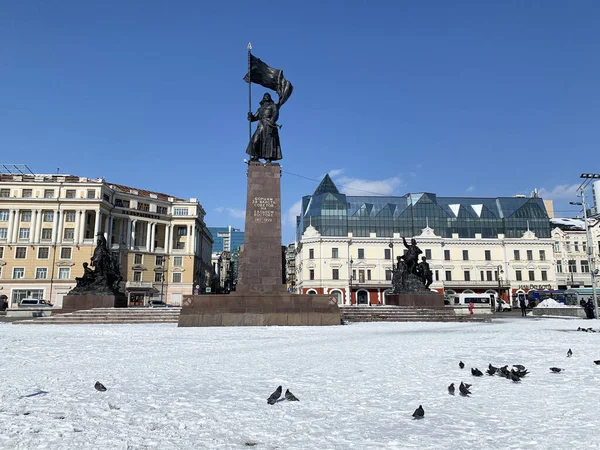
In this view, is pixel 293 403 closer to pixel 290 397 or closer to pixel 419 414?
pixel 290 397

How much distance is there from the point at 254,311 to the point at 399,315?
925 cm

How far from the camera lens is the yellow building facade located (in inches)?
2413

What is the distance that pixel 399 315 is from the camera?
2441cm

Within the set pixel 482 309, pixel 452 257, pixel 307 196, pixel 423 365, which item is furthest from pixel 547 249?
pixel 423 365

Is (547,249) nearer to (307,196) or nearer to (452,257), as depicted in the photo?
(452,257)

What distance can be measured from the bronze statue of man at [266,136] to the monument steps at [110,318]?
9.38 metres

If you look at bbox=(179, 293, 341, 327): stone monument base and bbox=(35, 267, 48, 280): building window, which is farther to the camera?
bbox=(35, 267, 48, 280): building window

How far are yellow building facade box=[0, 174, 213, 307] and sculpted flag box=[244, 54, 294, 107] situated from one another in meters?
40.0

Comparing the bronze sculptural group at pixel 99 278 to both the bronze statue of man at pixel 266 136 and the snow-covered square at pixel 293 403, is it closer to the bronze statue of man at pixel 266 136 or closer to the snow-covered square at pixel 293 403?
the bronze statue of man at pixel 266 136

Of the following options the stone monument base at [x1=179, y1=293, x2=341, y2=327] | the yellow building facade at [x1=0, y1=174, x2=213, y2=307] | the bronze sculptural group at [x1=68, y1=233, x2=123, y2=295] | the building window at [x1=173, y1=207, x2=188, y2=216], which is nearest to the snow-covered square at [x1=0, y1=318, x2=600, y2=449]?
the stone monument base at [x1=179, y1=293, x2=341, y2=327]

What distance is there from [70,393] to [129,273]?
66.8m

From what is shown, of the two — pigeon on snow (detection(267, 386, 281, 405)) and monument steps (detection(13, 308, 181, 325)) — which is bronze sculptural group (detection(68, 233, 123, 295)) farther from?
pigeon on snow (detection(267, 386, 281, 405))

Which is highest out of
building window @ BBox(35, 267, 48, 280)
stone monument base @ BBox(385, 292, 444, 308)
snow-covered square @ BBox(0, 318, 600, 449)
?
building window @ BBox(35, 267, 48, 280)

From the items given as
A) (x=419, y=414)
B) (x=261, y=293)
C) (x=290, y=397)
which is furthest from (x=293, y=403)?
(x=261, y=293)
